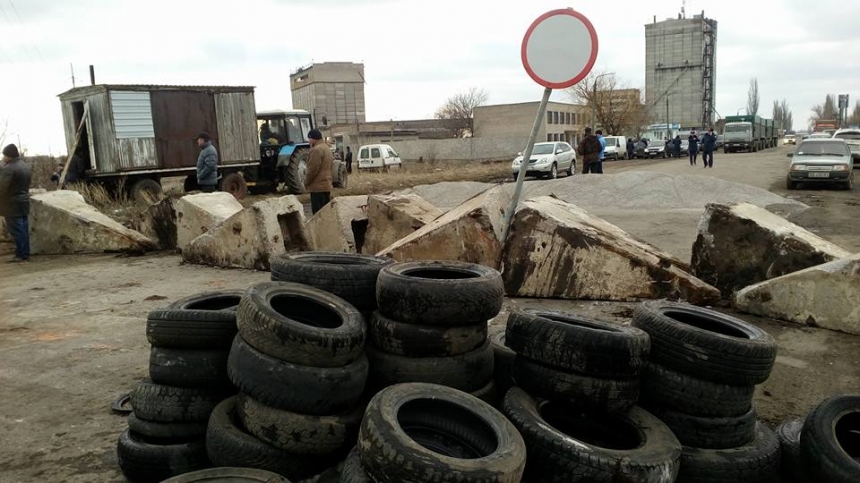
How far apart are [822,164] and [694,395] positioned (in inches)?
771

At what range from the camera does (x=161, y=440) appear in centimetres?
300

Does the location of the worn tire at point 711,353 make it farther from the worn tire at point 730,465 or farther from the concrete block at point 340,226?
the concrete block at point 340,226

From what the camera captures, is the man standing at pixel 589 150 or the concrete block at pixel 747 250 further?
the man standing at pixel 589 150

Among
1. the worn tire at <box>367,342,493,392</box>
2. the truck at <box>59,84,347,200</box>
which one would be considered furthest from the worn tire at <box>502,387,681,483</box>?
the truck at <box>59,84,347,200</box>

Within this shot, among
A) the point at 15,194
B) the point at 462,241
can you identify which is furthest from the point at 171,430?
the point at 15,194

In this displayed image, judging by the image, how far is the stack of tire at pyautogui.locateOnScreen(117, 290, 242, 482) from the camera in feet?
9.49

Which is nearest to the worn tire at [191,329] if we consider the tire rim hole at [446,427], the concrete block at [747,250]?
the tire rim hole at [446,427]

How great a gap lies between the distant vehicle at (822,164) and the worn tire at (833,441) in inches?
748

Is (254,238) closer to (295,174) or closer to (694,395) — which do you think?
(694,395)

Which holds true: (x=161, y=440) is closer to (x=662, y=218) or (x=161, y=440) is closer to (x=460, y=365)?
(x=460, y=365)

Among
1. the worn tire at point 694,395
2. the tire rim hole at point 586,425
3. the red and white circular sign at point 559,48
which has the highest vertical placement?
the red and white circular sign at point 559,48

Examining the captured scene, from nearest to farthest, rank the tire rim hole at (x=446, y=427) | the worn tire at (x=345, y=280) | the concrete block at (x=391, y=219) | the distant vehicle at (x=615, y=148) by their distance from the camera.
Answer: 1. the tire rim hole at (x=446, y=427)
2. the worn tire at (x=345, y=280)
3. the concrete block at (x=391, y=219)
4. the distant vehicle at (x=615, y=148)

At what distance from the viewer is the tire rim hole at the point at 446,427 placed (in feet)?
8.34

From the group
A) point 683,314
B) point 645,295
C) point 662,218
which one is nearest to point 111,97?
point 662,218
